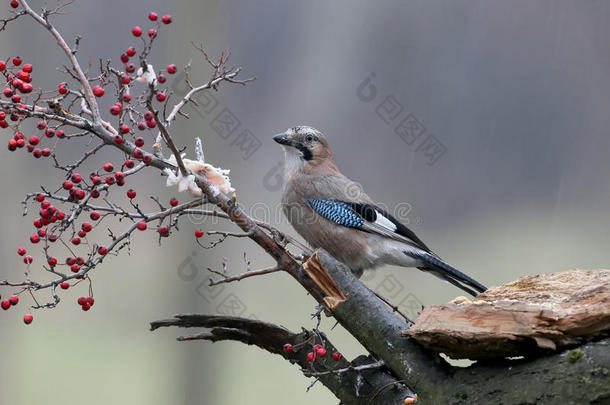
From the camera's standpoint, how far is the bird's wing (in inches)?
109

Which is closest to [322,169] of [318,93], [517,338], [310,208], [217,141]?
[310,208]

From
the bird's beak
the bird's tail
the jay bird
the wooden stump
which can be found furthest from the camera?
the bird's beak

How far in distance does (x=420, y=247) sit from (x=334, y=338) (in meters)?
2.72

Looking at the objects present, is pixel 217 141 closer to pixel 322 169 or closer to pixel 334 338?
pixel 322 169

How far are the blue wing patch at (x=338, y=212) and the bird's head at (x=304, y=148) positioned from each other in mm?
253

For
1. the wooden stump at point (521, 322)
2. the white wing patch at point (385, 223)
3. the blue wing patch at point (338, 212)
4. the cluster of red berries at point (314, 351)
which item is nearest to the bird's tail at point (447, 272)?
the white wing patch at point (385, 223)

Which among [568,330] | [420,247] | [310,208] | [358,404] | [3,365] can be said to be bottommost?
[568,330]

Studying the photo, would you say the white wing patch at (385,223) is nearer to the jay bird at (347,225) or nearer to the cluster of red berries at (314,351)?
the jay bird at (347,225)

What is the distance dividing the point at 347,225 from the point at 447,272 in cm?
47

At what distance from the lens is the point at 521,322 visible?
160 centimetres

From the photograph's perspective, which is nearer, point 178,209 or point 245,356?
point 178,209

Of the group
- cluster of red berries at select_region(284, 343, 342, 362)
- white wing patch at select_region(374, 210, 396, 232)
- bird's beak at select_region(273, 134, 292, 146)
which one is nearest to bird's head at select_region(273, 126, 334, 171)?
bird's beak at select_region(273, 134, 292, 146)

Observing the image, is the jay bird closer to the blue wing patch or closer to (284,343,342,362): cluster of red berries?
the blue wing patch

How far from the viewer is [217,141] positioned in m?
4.04
